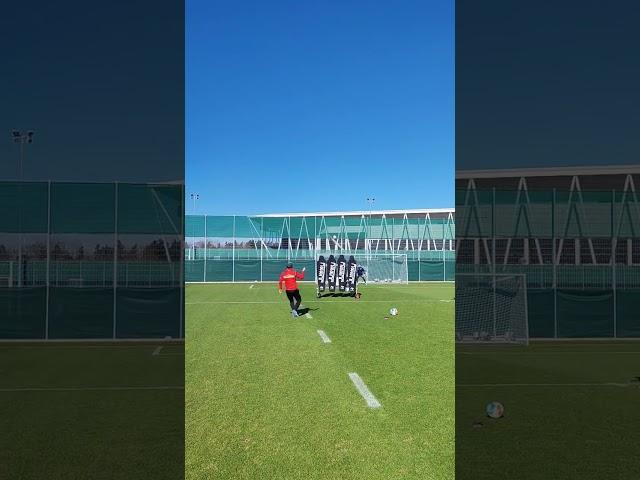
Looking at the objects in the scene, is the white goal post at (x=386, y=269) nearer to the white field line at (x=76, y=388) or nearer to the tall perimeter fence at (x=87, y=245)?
the tall perimeter fence at (x=87, y=245)

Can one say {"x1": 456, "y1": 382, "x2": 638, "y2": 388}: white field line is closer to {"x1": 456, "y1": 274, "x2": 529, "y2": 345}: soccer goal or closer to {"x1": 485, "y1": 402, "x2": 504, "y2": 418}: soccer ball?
{"x1": 485, "y1": 402, "x2": 504, "y2": 418}: soccer ball

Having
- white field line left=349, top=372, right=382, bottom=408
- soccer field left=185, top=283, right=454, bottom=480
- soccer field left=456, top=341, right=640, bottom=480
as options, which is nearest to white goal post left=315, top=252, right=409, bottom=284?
soccer field left=185, top=283, right=454, bottom=480

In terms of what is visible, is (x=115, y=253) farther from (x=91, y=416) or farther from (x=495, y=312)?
(x=495, y=312)

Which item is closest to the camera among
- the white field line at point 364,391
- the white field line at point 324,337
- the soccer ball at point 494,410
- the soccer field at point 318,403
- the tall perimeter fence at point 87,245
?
the soccer field at point 318,403

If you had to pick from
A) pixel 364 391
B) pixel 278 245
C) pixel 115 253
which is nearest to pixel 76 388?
pixel 364 391

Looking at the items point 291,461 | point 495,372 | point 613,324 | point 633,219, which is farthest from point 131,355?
point 633,219

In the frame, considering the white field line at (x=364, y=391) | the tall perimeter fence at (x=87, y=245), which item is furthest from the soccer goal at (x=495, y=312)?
the tall perimeter fence at (x=87, y=245)

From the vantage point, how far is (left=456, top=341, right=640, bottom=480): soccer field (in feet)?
18.9

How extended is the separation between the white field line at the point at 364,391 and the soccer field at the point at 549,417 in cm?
99

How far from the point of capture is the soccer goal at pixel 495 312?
1514cm

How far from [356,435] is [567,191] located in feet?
40.7

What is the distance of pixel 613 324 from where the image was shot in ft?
51.9

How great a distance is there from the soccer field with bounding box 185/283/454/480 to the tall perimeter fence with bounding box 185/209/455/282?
2675cm

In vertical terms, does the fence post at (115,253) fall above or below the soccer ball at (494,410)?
above
